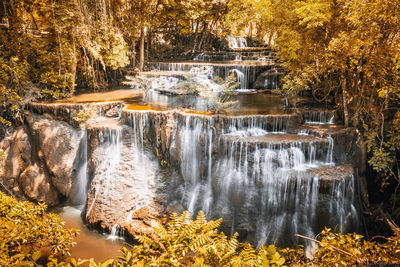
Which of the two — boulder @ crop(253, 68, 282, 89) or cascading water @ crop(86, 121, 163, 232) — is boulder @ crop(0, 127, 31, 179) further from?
boulder @ crop(253, 68, 282, 89)

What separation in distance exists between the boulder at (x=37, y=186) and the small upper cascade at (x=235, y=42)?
19.9m

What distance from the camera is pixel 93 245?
304 inches

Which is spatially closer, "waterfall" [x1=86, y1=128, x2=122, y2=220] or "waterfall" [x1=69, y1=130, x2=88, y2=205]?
"waterfall" [x1=86, y1=128, x2=122, y2=220]

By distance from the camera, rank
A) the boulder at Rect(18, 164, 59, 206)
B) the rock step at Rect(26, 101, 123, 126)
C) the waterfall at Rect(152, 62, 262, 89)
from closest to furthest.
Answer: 1. the boulder at Rect(18, 164, 59, 206)
2. the rock step at Rect(26, 101, 123, 126)
3. the waterfall at Rect(152, 62, 262, 89)

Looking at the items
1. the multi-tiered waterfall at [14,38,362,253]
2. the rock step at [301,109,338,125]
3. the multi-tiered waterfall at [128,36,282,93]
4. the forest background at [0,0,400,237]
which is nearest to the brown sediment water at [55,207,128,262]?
the multi-tiered waterfall at [14,38,362,253]

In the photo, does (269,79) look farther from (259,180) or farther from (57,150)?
(57,150)

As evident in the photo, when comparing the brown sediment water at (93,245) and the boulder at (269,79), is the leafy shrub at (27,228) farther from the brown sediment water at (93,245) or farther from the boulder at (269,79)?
the boulder at (269,79)

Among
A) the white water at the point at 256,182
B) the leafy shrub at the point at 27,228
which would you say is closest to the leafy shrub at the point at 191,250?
the leafy shrub at the point at 27,228

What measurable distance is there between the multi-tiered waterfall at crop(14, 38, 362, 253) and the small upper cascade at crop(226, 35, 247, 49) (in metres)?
14.9

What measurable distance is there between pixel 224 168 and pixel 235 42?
63.3 feet

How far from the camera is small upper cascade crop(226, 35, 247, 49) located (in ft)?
78.8

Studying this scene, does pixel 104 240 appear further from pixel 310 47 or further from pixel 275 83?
pixel 275 83

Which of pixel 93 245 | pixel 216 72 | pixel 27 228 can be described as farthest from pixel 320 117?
pixel 27 228

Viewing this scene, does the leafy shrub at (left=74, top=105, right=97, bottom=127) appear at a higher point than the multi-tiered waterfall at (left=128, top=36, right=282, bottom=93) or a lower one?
lower
